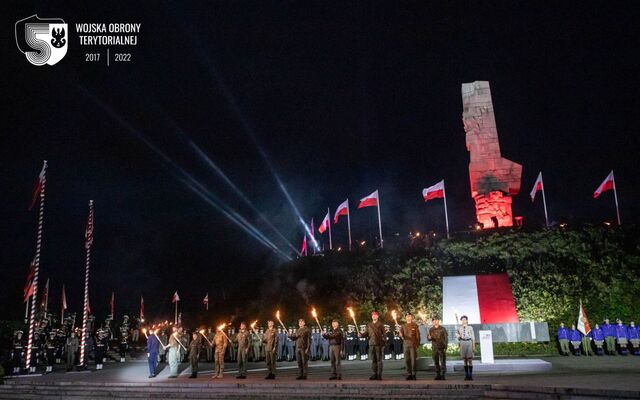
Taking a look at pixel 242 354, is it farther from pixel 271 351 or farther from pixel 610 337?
pixel 610 337

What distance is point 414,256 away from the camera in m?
35.2

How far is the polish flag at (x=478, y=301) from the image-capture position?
24391 mm

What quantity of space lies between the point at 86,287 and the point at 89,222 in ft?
10.2

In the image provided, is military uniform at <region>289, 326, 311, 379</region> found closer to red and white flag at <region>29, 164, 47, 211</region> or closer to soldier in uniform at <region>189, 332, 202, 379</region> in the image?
soldier in uniform at <region>189, 332, 202, 379</region>

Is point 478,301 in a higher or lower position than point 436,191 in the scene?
lower

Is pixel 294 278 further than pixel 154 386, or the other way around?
pixel 294 278

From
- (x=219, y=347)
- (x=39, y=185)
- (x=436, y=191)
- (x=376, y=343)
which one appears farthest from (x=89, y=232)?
(x=436, y=191)

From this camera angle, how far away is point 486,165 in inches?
1454

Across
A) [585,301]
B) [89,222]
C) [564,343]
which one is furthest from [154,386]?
[585,301]

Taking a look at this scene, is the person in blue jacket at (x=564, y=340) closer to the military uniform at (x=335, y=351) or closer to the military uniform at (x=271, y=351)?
the military uniform at (x=335, y=351)

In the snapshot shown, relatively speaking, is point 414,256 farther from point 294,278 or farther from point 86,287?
point 86,287

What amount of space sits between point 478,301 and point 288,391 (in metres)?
14.4

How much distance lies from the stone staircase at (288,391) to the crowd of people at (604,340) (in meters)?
13.9

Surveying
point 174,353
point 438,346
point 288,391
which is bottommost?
point 288,391
